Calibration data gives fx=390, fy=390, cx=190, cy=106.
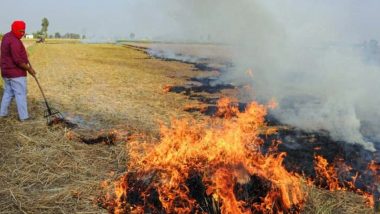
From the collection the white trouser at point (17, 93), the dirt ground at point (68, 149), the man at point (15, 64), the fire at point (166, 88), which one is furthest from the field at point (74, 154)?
the fire at point (166, 88)

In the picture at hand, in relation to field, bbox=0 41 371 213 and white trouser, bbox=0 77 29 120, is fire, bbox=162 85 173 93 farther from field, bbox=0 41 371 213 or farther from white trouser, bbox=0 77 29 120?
white trouser, bbox=0 77 29 120

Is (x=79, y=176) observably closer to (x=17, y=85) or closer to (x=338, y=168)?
(x=17, y=85)

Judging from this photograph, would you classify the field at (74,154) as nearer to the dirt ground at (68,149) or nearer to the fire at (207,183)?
the dirt ground at (68,149)

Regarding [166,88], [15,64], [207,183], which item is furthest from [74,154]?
[166,88]

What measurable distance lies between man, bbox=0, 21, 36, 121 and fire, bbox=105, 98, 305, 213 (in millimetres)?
4786

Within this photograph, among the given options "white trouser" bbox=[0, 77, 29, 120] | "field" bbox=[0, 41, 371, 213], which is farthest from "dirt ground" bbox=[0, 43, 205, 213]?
"white trouser" bbox=[0, 77, 29, 120]

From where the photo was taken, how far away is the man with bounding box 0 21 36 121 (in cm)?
923

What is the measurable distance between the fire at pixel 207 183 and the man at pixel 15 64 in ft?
15.7

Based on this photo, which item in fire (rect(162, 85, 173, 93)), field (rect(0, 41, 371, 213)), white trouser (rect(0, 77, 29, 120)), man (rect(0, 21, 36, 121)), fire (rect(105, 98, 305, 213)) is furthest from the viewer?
fire (rect(162, 85, 173, 93))

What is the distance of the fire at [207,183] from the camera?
5301 mm

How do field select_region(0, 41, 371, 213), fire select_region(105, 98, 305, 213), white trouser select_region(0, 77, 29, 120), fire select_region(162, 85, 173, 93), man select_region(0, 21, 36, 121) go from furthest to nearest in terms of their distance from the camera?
fire select_region(162, 85, 173, 93), white trouser select_region(0, 77, 29, 120), man select_region(0, 21, 36, 121), field select_region(0, 41, 371, 213), fire select_region(105, 98, 305, 213)

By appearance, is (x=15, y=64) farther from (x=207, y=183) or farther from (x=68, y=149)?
(x=207, y=183)

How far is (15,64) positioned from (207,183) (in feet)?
20.6

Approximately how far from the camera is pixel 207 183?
210 inches
